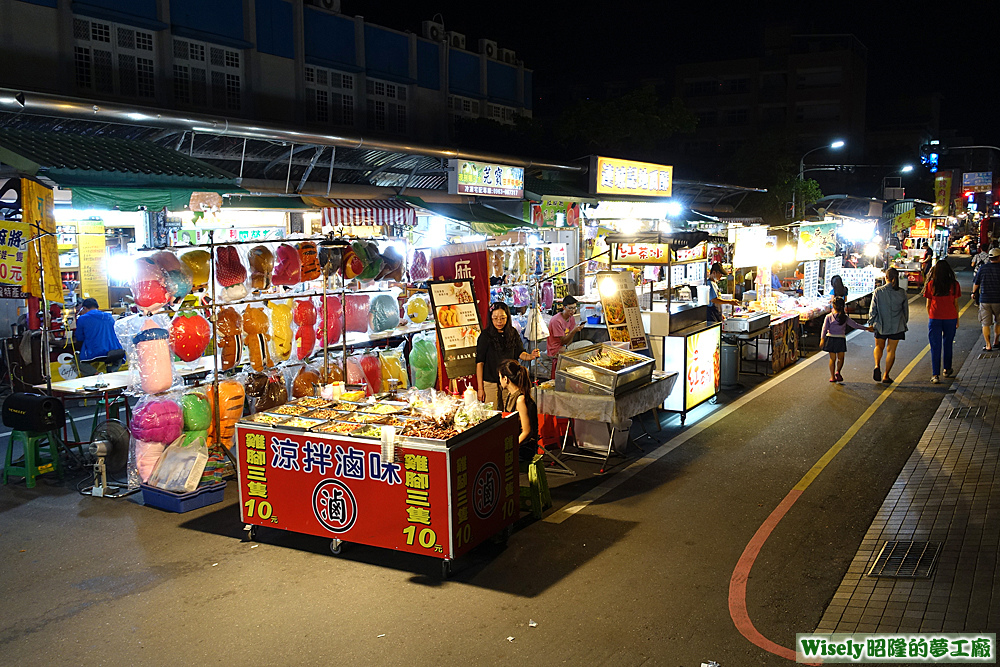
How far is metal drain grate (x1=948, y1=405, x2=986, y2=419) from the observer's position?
35.9 ft

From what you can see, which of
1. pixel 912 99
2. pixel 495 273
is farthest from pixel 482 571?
pixel 912 99

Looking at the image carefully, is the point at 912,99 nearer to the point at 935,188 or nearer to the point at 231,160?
the point at 935,188

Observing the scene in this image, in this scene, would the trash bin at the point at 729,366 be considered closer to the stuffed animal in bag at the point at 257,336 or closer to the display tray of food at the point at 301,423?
the stuffed animal in bag at the point at 257,336

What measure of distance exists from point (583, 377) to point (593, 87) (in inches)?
2424

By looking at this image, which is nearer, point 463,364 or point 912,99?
point 463,364

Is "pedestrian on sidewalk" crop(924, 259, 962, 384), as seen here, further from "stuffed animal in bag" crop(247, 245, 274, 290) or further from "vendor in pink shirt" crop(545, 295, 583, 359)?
"stuffed animal in bag" crop(247, 245, 274, 290)

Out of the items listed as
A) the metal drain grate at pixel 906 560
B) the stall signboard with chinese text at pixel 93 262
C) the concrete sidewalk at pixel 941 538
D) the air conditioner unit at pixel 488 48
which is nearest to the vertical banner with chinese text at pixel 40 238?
the concrete sidewalk at pixel 941 538

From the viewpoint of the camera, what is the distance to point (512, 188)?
1466 centimetres

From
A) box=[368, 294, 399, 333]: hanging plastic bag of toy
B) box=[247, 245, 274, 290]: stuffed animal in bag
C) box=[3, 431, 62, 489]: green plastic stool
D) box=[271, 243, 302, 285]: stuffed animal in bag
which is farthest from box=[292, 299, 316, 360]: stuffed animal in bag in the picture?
box=[3, 431, 62, 489]: green plastic stool

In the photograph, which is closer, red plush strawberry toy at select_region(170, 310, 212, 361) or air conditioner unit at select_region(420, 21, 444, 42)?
red plush strawberry toy at select_region(170, 310, 212, 361)

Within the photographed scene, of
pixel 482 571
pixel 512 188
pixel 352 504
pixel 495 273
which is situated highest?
pixel 512 188

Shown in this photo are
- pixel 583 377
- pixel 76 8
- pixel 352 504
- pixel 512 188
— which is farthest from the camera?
pixel 76 8

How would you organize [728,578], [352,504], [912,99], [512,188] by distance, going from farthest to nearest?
1. [912,99]
2. [512,188]
3. [352,504]
4. [728,578]

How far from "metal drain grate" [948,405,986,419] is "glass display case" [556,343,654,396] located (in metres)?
4.56
